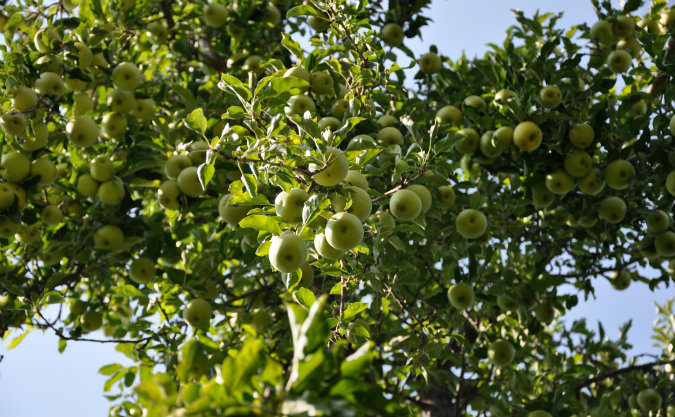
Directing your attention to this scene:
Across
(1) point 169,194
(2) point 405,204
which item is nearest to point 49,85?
(1) point 169,194

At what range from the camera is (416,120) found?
157 inches

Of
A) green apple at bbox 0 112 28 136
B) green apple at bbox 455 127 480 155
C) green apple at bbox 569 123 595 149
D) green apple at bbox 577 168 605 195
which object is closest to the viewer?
green apple at bbox 0 112 28 136

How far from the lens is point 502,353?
4215 millimetres

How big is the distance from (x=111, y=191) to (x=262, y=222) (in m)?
2.20

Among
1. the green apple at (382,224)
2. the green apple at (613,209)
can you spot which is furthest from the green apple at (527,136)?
the green apple at (382,224)

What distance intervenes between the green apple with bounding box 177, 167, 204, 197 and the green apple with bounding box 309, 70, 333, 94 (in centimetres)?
93

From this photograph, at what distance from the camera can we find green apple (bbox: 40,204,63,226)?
3.87 metres

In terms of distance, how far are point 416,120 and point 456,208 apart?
724 millimetres

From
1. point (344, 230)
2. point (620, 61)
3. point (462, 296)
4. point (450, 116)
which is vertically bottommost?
point (344, 230)

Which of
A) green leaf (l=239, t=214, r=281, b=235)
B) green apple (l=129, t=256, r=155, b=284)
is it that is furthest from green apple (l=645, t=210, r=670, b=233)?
green apple (l=129, t=256, r=155, b=284)

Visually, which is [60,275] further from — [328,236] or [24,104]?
[328,236]

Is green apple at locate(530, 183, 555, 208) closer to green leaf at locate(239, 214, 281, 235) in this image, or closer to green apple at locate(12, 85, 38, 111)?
green leaf at locate(239, 214, 281, 235)

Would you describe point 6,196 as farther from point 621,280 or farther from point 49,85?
point 621,280

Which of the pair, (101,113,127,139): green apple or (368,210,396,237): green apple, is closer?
(368,210,396,237): green apple
